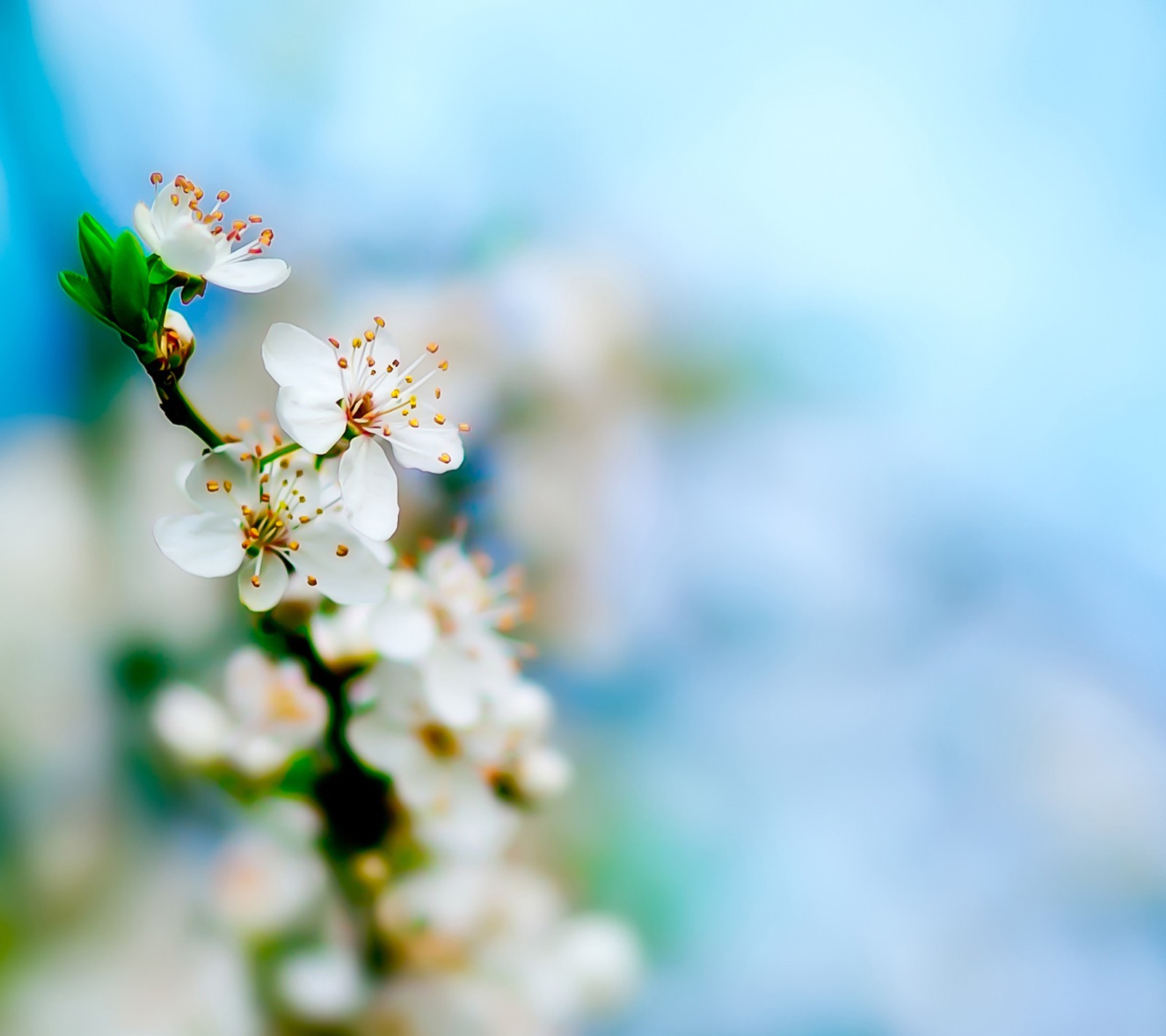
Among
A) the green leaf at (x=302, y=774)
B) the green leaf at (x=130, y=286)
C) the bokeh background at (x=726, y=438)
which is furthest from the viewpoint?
the bokeh background at (x=726, y=438)

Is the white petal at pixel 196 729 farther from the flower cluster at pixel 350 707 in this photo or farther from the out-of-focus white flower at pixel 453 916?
the out-of-focus white flower at pixel 453 916

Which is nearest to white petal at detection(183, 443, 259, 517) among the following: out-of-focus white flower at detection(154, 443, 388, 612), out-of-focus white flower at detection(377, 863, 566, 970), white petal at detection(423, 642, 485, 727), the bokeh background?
out-of-focus white flower at detection(154, 443, 388, 612)

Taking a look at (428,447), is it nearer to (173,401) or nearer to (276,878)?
(173,401)

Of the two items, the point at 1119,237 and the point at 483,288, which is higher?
the point at 1119,237

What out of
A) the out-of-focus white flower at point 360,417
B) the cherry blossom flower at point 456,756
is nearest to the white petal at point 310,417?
the out-of-focus white flower at point 360,417

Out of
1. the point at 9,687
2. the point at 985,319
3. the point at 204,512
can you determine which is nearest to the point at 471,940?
the point at 204,512

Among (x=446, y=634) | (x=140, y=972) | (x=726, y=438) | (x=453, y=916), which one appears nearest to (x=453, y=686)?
(x=446, y=634)

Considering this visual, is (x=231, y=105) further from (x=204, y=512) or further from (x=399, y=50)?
(x=204, y=512)
